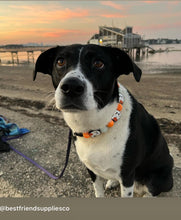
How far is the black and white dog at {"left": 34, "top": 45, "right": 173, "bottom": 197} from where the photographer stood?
1.74 meters

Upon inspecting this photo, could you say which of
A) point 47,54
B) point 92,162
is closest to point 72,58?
point 47,54

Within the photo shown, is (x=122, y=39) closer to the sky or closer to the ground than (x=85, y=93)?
closer to the sky

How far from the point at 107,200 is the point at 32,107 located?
518cm

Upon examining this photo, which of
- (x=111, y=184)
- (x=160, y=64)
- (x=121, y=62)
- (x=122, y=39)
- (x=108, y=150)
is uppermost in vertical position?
(x=122, y=39)

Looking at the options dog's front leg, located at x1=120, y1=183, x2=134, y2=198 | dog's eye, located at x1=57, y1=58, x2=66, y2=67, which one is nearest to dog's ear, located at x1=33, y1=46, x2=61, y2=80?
dog's eye, located at x1=57, y1=58, x2=66, y2=67

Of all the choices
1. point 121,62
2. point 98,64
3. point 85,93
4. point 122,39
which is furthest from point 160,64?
point 122,39

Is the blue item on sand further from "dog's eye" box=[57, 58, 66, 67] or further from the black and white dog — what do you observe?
"dog's eye" box=[57, 58, 66, 67]

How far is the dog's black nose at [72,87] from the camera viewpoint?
1572mm

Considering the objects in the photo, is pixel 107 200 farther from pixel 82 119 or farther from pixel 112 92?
pixel 112 92

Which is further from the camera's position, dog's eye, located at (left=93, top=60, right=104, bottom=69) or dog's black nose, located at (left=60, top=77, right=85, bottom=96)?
dog's eye, located at (left=93, top=60, right=104, bottom=69)

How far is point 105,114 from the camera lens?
6.31 ft

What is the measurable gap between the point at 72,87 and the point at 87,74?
282 millimetres

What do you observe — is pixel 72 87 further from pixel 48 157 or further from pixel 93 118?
pixel 48 157

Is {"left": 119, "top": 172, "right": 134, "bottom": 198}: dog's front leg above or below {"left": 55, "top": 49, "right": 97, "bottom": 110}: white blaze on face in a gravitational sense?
below
